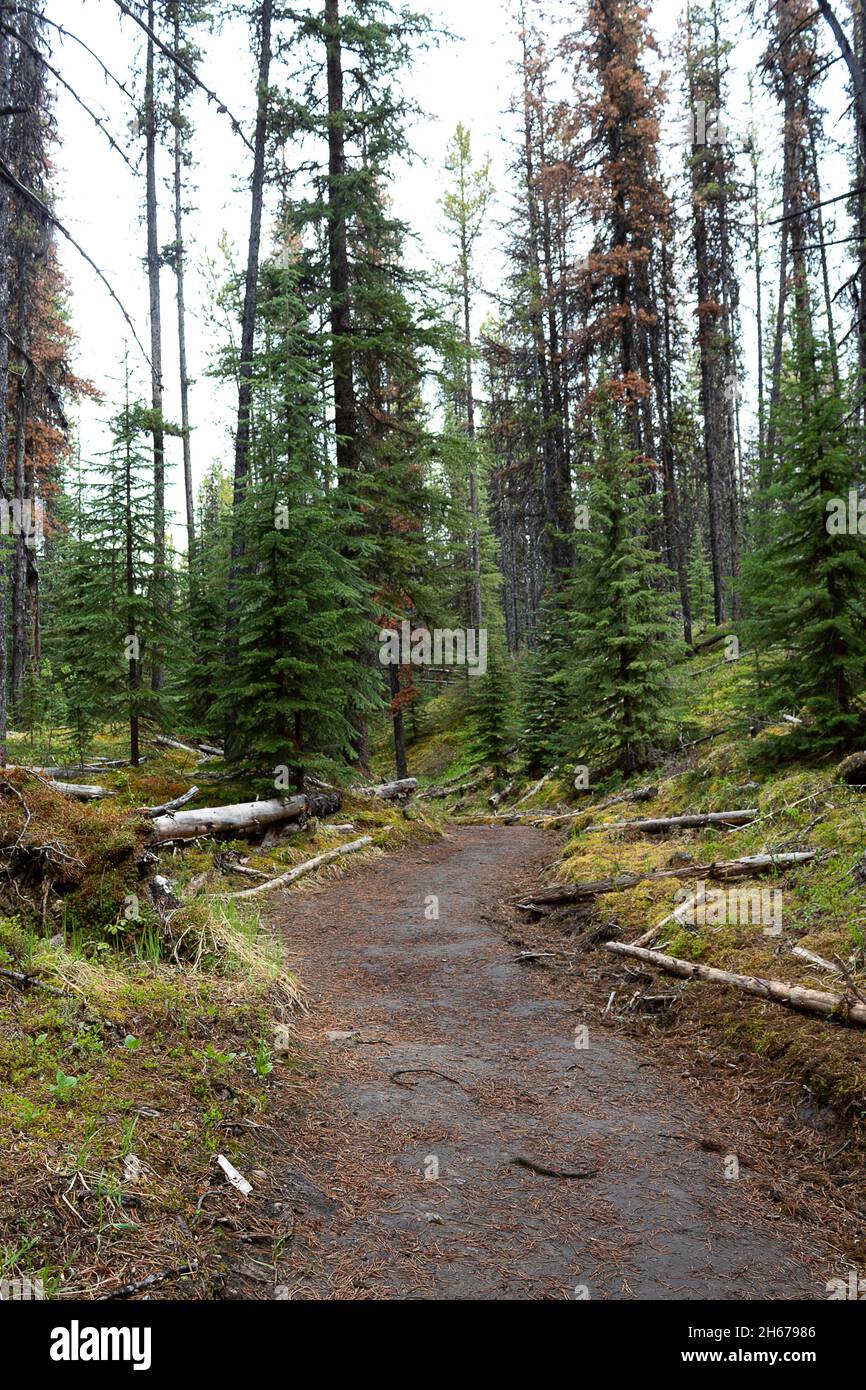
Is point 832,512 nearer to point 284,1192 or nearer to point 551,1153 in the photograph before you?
point 551,1153

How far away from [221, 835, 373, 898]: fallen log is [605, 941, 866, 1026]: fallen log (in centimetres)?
434

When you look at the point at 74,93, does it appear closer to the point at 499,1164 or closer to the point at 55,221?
the point at 55,221

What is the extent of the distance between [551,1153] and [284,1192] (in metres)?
1.50

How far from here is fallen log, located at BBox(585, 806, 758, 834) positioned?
9302 millimetres

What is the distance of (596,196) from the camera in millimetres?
19859

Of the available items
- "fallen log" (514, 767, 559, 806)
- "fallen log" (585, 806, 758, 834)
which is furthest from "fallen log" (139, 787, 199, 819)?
"fallen log" (514, 767, 559, 806)

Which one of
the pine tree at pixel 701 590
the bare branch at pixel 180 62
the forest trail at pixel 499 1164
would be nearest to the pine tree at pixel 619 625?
the forest trail at pixel 499 1164

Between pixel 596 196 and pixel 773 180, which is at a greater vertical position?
pixel 773 180

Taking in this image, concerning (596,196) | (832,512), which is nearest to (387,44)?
(596,196)

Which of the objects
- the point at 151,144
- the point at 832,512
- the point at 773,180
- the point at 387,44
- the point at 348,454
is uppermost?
the point at 773,180

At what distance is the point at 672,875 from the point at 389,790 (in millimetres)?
8245

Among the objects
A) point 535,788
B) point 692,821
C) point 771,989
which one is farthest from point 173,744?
point 771,989
